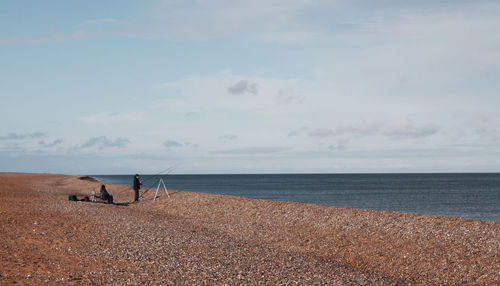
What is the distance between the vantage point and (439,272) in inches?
636

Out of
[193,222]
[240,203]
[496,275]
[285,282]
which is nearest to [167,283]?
[285,282]

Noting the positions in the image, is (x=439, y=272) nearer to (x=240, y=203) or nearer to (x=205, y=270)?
(x=205, y=270)

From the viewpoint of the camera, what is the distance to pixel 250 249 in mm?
19047

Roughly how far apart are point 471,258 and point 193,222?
53.0 ft

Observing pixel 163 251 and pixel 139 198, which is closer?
pixel 163 251

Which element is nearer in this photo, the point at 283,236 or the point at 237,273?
the point at 237,273

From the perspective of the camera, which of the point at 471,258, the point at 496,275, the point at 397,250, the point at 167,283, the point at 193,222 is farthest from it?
the point at 193,222

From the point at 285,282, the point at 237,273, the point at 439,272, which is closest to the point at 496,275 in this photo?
the point at 439,272

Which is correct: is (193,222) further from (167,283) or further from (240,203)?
(167,283)

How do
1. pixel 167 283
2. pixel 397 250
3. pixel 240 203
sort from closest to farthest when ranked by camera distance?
pixel 167 283
pixel 397 250
pixel 240 203

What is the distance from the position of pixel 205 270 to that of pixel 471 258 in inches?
402

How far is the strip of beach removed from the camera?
14.0 metres

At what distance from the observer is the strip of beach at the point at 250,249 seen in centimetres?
1398

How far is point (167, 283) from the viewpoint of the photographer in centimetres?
1291
